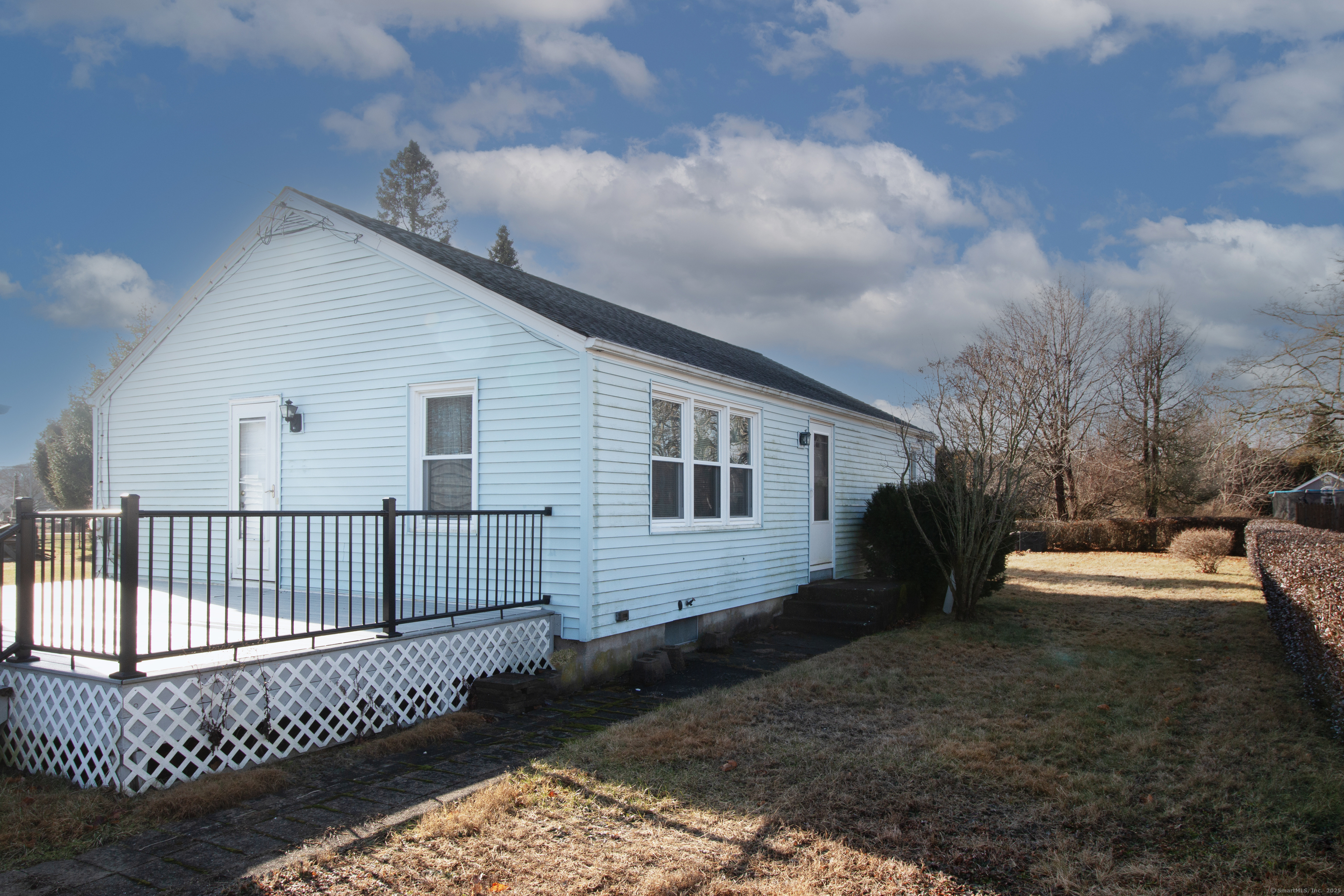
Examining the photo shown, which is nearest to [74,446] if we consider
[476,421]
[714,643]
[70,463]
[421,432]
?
[70,463]

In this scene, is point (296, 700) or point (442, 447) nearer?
point (296, 700)

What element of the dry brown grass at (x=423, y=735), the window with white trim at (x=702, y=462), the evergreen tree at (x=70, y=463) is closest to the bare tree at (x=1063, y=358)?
the window with white trim at (x=702, y=462)

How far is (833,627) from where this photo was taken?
9930 millimetres

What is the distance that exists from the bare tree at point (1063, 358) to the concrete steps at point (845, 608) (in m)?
19.0

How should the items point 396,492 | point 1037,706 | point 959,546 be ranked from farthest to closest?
1. point 959,546
2. point 396,492
3. point 1037,706

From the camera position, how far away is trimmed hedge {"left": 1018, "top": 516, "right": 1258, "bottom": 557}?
72.4 feet

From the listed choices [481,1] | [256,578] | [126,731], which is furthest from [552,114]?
[126,731]

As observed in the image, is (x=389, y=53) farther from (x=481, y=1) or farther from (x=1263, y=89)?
(x=1263, y=89)

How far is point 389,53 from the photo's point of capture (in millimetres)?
11625

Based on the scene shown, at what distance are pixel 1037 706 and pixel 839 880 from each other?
3.80 metres

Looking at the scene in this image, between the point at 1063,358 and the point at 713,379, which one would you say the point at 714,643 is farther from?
the point at 1063,358

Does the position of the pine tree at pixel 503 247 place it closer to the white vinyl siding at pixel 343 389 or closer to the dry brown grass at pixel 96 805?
the white vinyl siding at pixel 343 389

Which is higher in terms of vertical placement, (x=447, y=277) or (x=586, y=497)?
(x=447, y=277)

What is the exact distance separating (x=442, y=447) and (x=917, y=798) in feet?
18.7
